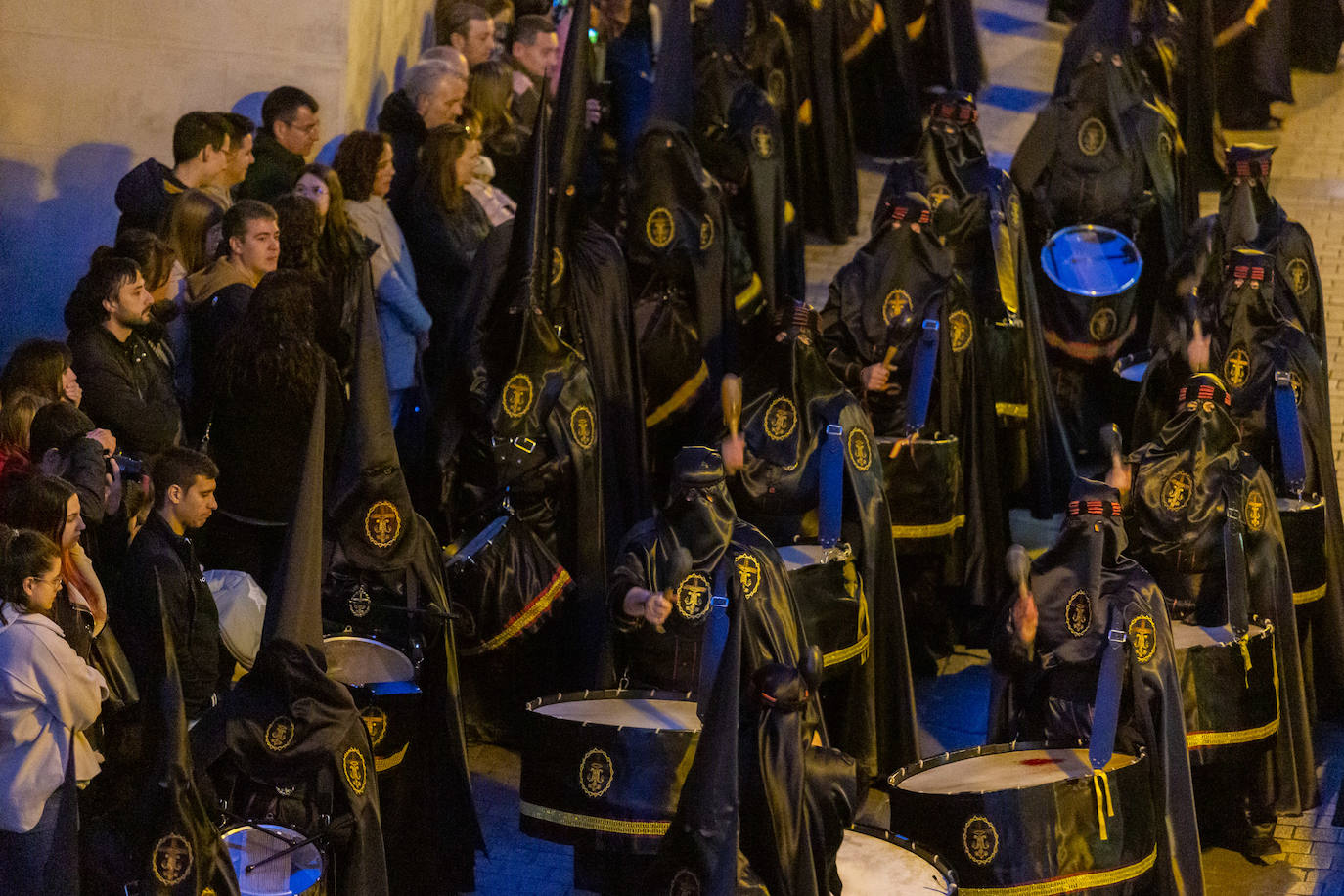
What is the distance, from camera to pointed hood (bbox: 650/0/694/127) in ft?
35.4

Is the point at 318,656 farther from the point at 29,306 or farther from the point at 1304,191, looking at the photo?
the point at 1304,191

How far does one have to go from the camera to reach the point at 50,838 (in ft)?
21.9

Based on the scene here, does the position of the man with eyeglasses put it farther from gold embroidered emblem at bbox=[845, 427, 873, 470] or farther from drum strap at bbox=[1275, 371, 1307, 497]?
drum strap at bbox=[1275, 371, 1307, 497]

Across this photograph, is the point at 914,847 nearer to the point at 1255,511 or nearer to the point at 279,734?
the point at 279,734

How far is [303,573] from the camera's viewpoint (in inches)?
266

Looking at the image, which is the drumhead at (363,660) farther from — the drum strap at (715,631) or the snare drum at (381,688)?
the drum strap at (715,631)

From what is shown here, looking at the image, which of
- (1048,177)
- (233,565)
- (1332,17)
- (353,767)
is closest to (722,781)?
(353,767)

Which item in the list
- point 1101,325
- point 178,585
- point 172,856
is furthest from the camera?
point 1101,325

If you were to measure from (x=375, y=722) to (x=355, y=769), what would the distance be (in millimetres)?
591

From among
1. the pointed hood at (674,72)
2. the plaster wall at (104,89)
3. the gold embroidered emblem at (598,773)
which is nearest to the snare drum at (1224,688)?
the gold embroidered emblem at (598,773)

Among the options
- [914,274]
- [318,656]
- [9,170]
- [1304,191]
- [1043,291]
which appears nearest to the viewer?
[318,656]

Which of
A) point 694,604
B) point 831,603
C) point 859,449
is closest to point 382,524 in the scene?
point 694,604

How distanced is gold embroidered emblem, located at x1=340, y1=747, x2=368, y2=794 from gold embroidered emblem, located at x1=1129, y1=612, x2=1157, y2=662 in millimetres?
2812

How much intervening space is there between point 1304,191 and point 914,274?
515 cm
